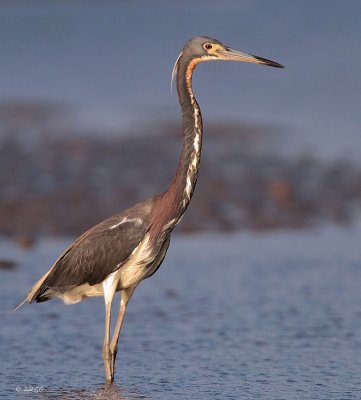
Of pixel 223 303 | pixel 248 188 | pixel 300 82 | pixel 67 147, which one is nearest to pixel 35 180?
pixel 67 147

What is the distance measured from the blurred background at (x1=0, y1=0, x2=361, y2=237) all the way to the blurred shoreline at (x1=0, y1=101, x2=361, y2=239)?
3 cm

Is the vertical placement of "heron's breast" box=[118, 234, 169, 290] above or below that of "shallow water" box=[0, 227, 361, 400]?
above

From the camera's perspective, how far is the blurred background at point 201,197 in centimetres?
846

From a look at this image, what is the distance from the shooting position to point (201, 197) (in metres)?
14.5

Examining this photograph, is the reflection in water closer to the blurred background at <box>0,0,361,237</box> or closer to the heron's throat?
the heron's throat

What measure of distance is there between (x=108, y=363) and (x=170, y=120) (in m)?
9.48

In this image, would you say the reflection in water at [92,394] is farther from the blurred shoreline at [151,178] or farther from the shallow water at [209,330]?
the blurred shoreline at [151,178]

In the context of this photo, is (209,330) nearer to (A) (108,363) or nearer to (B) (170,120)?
(A) (108,363)

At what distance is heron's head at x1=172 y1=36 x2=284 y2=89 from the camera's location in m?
8.25

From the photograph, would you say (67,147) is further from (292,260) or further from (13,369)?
(13,369)

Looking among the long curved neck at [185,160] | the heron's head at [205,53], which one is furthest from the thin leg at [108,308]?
the heron's head at [205,53]

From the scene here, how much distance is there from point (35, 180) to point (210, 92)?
15.8 ft

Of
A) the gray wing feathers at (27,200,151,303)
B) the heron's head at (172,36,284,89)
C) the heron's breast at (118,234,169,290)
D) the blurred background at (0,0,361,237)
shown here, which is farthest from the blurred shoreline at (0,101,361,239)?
the heron's head at (172,36,284,89)

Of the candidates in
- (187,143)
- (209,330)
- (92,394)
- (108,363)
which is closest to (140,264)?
(108,363)
